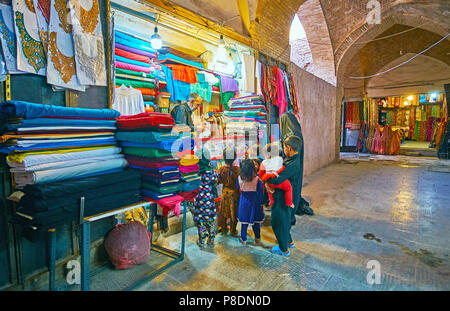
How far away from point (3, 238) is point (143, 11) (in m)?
3.18

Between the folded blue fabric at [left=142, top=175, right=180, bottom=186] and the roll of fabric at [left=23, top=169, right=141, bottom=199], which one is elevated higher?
the roll of fabric at [left=23, top=169, right=141, bottom=199]

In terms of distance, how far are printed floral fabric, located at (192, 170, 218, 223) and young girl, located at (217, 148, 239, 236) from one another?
28 centimetres

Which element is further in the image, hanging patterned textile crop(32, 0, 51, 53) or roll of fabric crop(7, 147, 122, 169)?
hanging patterned textile crop(32, 0, 51, 53)

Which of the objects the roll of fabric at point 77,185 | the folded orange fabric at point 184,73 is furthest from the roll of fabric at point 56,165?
the folded orange fabric at point 184,73

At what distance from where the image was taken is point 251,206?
3.34 meters

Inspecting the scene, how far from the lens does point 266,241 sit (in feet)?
11.5

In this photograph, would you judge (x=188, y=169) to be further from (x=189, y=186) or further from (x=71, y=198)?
(x=71, y=198)

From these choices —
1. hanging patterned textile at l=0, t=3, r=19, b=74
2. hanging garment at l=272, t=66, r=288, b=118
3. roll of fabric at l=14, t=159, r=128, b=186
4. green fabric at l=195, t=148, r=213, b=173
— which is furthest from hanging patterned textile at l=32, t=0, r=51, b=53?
hanging garment at l=272, t=66, r=288, b=118

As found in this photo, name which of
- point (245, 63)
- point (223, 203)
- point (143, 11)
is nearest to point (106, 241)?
point (223, 203)

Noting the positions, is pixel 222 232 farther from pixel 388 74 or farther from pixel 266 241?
pixel 388 74

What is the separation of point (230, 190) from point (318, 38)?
881 centimetres

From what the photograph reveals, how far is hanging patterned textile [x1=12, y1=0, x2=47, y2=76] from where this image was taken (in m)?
2.09

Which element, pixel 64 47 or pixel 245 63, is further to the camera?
pixel 245 63

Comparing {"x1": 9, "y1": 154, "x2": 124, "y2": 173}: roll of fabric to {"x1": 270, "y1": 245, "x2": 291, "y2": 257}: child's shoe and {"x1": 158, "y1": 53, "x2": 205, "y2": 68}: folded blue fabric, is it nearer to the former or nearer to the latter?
{"x1": 270, "y1": 245, "x2": 291, "y2": 257}: child's shoe
